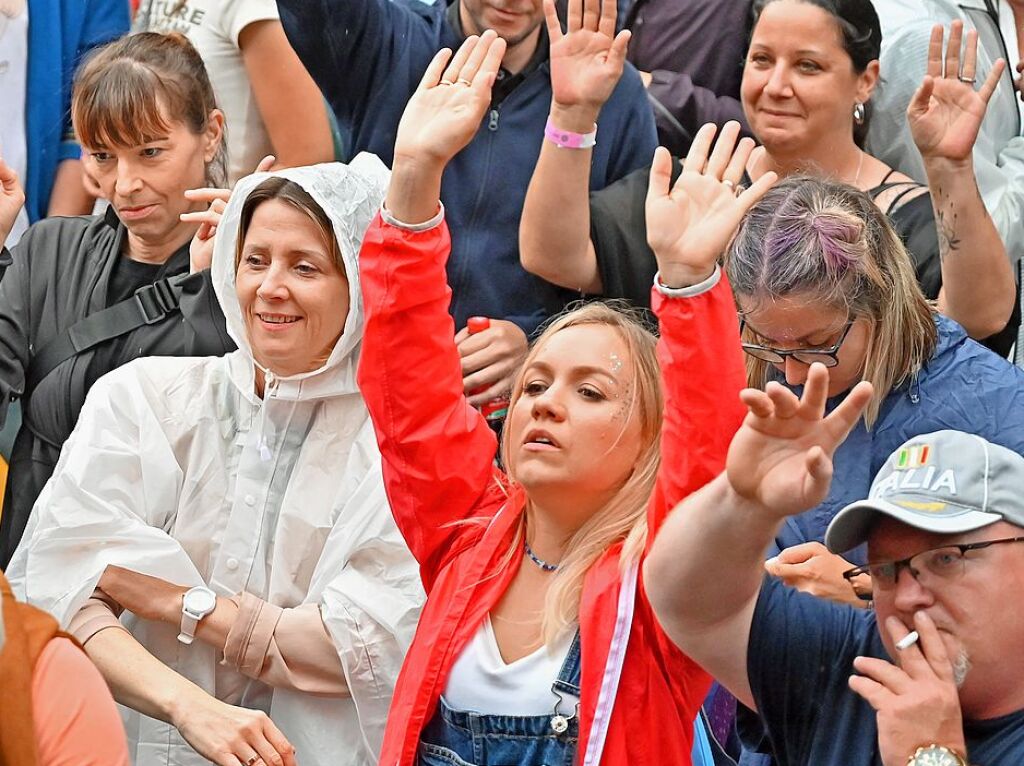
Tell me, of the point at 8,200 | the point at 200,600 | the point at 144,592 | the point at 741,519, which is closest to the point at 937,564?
the point at 741,519

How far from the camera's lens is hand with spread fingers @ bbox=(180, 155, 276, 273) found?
3.99m

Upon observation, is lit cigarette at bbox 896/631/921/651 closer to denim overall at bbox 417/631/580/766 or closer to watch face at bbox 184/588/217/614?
denim overall at bbox 417/631/580/766

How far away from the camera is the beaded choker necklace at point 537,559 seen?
3.18m

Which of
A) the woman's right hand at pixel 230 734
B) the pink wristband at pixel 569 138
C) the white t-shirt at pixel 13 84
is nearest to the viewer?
the woman's right hand at pixel 230 734

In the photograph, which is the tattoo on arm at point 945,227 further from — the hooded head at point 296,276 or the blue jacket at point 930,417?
the hooded head at point 296,276

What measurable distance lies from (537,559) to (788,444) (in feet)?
2.82

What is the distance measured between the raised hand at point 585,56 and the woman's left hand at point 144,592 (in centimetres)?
129

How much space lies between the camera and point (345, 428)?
3.72 m

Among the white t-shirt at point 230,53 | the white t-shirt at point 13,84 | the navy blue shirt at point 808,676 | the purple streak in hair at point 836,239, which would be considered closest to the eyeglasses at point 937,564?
the navy blue shirt at point 808,676

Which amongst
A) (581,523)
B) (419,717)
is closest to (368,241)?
(581,523)

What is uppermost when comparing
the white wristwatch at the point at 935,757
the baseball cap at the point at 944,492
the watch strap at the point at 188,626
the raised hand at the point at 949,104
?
the raised hand at the point at 949,104

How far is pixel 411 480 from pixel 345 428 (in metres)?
0.53

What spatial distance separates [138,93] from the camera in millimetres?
4180

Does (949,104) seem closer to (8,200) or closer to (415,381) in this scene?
(415,381)
